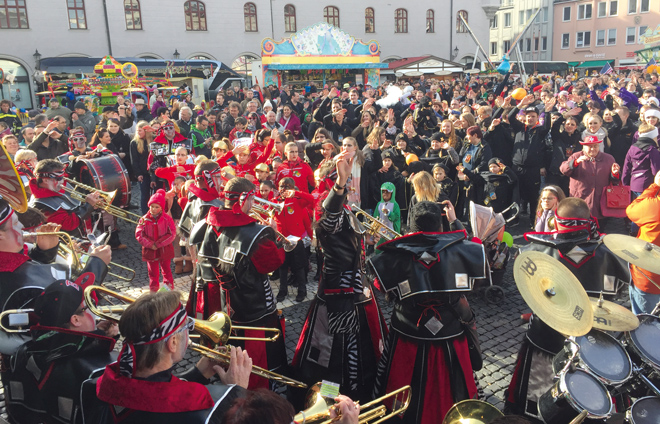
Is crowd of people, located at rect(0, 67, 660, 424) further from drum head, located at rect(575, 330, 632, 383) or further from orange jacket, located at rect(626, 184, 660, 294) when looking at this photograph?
drum head, located at rect(575, 330, 632, 383)

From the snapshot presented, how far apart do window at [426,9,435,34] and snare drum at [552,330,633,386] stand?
43594 millimetres

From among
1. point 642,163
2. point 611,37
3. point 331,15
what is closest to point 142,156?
point 642,163

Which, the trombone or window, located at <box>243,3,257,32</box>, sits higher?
window, located at <box>243,3,257,32</box>

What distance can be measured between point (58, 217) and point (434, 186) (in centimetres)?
465

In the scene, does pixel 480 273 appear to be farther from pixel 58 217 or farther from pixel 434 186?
pixel 58 217

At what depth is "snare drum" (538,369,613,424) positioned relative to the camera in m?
2.62

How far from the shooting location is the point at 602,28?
52.7 metres

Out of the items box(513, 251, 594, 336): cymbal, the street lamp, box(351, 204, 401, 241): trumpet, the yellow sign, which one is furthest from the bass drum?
the street lamp

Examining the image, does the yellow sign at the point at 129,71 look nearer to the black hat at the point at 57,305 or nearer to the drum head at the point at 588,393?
the black hat at the point at 57,305

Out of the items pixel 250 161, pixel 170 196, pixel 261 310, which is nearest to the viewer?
pixel 261 310

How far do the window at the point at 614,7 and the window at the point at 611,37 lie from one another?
165 cm

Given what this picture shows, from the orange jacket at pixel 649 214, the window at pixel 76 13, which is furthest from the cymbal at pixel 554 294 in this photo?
the window at pixel 76 13

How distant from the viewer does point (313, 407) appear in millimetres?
2307

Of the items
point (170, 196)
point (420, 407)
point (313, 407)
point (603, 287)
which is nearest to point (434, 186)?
point (603, 287)
